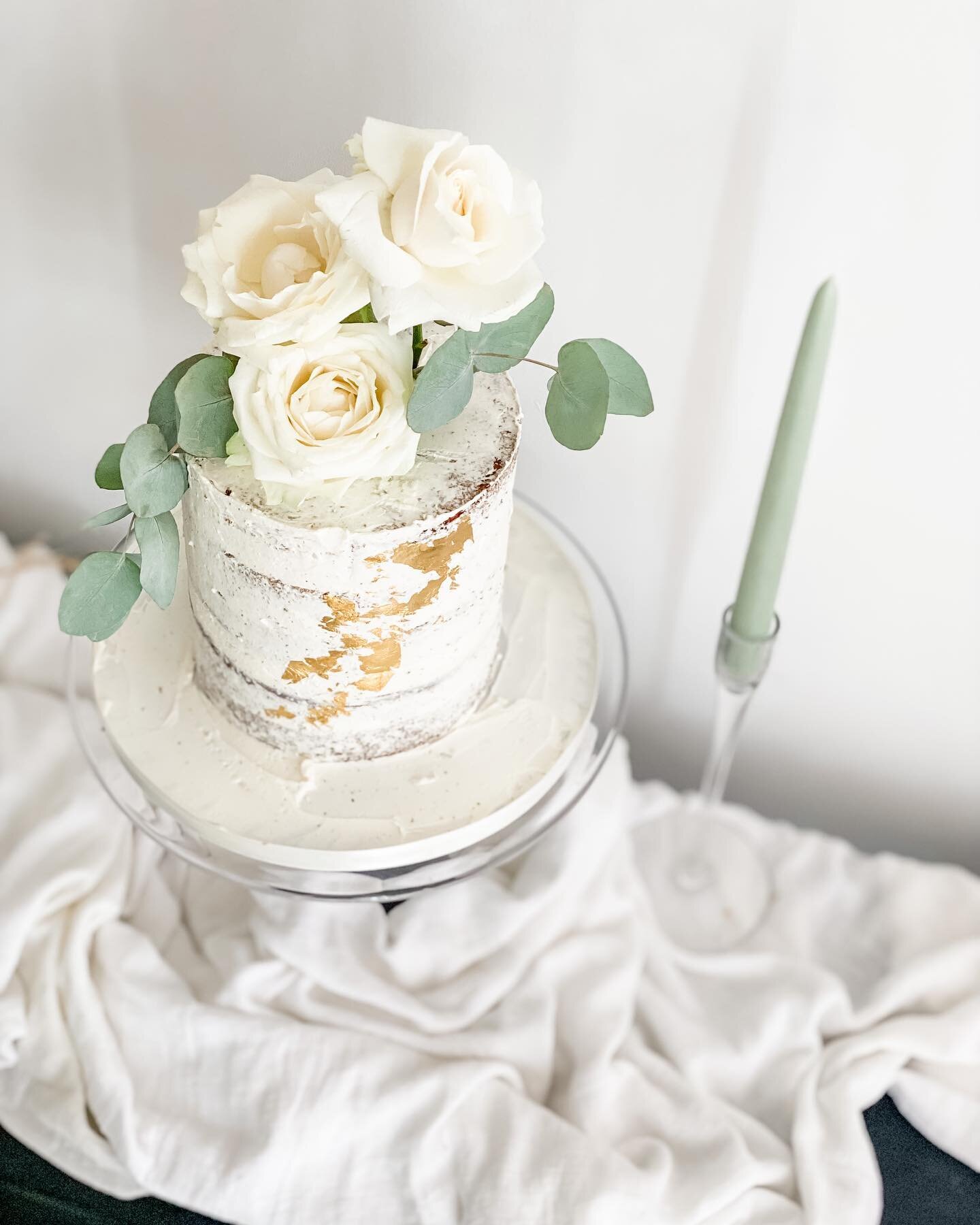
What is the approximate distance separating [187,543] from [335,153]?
274 mm

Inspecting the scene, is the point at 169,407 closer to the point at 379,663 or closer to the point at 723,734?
the point at 379,663

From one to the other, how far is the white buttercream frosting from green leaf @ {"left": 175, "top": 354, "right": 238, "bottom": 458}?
0.60 feet

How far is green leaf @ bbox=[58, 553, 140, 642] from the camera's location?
496 mm

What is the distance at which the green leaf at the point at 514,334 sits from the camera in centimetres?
49

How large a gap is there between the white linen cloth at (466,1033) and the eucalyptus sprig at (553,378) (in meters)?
0.36

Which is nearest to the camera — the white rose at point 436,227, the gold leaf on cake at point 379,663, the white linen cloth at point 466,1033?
the white rose at point 436,227

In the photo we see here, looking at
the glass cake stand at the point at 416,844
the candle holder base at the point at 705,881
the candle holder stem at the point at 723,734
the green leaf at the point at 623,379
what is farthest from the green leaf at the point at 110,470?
the candle holder base at the point at 705,881

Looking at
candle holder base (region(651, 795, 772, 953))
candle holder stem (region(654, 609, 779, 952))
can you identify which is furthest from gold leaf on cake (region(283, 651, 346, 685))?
candle holder base (region(651, 795, 772, 953))

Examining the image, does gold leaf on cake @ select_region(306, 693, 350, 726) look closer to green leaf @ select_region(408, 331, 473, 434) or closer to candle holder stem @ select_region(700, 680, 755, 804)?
green leaf @ select_region(408, 331, 473, 434)

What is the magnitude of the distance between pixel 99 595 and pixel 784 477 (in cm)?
38

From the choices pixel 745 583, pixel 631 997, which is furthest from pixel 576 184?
pixel 631 997

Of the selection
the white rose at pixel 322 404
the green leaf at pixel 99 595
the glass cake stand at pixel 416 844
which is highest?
the white rose at pixel 322 404

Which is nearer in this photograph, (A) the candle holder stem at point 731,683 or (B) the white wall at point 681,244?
(B) the white wall at point 681,244

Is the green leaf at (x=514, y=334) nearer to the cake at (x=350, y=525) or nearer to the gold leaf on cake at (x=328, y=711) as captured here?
the cake at (x=350, y=525)
